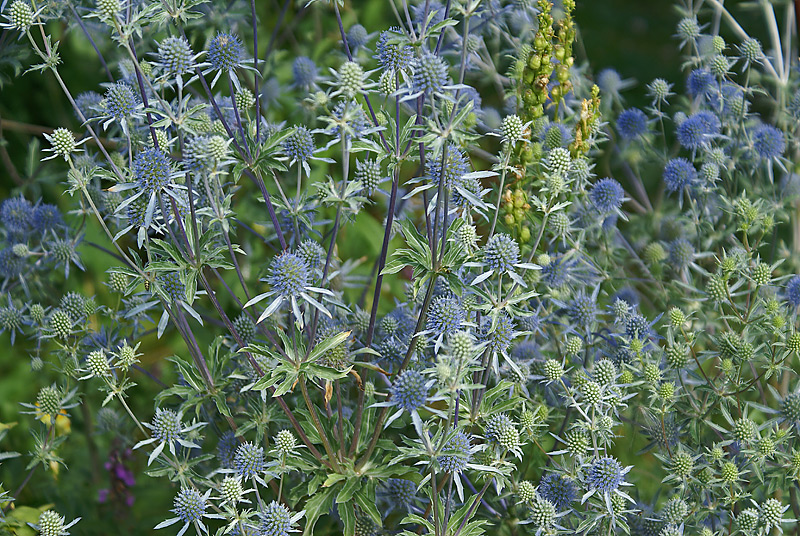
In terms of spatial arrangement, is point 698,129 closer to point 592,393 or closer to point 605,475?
point 592,393

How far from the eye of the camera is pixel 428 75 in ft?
4.93

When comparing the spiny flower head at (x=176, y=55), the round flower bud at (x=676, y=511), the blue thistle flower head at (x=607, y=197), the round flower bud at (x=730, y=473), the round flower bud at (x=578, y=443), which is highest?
the spiny flower head at (x=176, y=55)

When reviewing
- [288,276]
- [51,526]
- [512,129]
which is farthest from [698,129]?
[51,526]

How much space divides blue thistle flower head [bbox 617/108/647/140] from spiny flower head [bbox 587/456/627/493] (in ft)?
3.99

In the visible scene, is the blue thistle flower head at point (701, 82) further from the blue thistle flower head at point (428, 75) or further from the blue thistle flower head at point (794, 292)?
the blue thistle flower head at point (428, 75)

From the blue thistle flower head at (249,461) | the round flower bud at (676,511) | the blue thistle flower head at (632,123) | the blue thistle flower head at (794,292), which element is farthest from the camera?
the blue thistle flower head at (632,123)

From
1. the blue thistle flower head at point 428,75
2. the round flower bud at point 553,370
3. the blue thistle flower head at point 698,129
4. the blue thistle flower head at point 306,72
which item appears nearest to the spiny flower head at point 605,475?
the round flower bud at point 553,370

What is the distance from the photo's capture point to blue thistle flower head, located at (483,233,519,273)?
5.33 ft

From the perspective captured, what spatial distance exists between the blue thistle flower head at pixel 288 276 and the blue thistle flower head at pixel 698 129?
4.49ft

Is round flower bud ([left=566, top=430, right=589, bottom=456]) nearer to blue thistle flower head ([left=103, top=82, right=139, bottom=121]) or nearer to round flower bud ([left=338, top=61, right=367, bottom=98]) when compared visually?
round flower bud ([left=338, top=61, right=367, bottom=98])

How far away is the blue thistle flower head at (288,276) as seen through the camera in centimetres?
162

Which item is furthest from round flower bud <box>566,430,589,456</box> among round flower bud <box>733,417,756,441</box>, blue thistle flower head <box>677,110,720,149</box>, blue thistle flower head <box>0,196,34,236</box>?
blue thistle flower head <box>0,196,34,236</box>

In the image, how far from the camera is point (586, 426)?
5.79 ft

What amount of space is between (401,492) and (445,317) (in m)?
0.58
